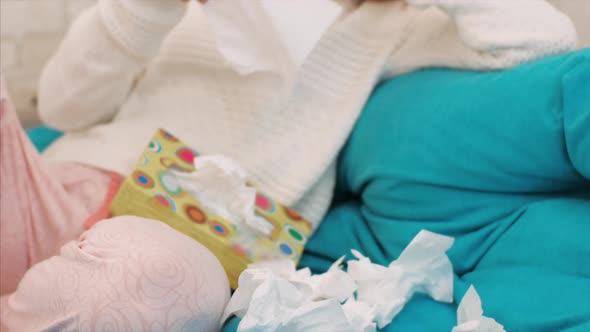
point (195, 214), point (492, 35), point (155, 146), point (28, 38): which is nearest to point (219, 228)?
point (195, 214)

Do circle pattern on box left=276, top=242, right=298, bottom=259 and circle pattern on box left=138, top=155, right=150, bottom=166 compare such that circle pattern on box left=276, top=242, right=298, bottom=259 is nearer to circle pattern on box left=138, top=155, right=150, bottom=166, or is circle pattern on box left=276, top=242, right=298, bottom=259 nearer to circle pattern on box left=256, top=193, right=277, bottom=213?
circle pattern on box left=256, top=193, right=277, bottom=213

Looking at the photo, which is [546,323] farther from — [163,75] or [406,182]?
[163,75]

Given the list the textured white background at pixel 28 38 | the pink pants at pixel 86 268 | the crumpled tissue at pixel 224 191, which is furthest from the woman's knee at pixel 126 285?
the textured white background at pixel 28 38

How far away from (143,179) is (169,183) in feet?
0.10

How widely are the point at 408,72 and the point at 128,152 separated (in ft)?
1.27

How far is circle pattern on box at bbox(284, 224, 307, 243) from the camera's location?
2.41 ft

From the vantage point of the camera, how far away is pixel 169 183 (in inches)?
27.3

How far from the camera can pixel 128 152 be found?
81 centimetres

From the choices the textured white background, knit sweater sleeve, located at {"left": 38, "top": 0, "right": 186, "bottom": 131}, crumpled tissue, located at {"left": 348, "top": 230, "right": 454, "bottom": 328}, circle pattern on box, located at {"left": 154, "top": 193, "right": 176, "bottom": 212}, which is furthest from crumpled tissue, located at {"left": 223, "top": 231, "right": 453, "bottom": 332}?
the textured white background

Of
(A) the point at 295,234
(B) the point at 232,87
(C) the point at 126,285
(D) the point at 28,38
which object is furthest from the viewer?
(D) the point at 28,38

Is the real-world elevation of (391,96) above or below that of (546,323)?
above

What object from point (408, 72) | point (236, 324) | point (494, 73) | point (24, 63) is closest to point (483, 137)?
point (494, 73)

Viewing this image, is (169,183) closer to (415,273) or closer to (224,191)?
(224,191)

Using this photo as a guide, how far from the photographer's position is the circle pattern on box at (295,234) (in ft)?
2.41
